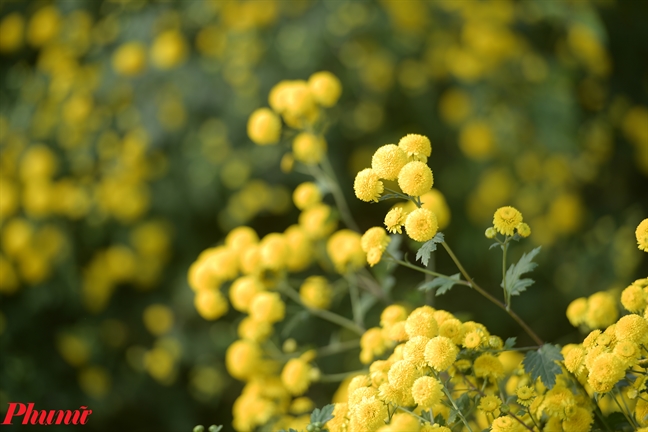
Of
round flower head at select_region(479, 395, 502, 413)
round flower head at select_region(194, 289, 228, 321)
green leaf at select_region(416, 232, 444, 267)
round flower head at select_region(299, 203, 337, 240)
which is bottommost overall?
round flower head at select_region(194, 289, 228, 321)

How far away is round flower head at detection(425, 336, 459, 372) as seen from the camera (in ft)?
2.76

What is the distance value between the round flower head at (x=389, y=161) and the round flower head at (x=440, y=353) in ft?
0.80

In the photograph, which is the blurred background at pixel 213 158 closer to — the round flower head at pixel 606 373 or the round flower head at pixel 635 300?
the round flower head at pixel 635 300

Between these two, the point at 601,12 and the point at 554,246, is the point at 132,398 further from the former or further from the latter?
the point at 601,12

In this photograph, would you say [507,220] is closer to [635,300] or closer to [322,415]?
[635,300]

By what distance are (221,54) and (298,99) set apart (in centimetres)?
147

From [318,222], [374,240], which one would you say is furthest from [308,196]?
[374,240]

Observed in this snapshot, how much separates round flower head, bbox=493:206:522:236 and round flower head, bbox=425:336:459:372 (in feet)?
0.60

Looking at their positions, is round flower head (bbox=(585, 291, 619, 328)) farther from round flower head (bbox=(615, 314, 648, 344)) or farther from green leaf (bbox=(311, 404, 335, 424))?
green leaf (bbox=(311, 404, 335, 424))

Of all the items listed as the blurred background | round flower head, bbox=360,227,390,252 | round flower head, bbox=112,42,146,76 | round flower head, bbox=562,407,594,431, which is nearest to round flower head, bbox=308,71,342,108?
round flower head, bbox=360,227,390,252

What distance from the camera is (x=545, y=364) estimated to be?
3.03 feet

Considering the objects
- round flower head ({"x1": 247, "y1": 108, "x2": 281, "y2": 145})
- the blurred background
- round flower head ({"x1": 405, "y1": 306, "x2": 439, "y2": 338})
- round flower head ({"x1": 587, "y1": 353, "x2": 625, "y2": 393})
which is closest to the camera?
round flower head ({"x1": 587, "y1": 353, "x2": 625, "y2": 393})

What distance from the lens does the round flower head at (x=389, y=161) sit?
95 centimetres

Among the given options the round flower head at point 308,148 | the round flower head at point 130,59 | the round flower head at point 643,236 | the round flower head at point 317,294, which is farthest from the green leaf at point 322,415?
the round flower head at point 130,59
